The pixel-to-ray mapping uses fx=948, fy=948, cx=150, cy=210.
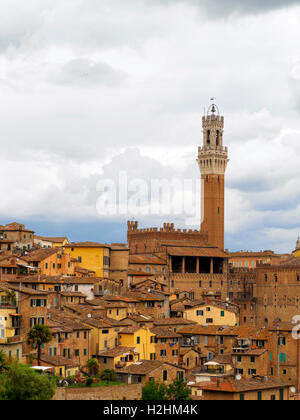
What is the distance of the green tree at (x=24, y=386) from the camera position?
42.2 metres

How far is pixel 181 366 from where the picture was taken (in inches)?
2301

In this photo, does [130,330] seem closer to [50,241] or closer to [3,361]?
[3,361]

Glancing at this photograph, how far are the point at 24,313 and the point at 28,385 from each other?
10.2 m

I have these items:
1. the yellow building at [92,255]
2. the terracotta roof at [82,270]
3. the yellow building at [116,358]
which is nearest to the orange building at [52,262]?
the terracotta roof at [82,270]

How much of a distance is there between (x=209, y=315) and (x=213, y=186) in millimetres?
37997

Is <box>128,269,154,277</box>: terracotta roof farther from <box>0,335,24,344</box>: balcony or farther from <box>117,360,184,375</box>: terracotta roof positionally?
<box>0,335,24,344</box>: balcony

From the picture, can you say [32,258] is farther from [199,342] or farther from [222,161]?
[222,161]

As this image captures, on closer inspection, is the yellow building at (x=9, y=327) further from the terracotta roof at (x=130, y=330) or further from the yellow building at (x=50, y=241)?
the yellow building at (x=50, y=241)

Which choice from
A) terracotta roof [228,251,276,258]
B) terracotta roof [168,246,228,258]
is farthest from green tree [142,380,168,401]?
terracotta roof [228,251,276,258]

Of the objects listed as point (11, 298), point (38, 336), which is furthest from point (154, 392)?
point (11, 298)

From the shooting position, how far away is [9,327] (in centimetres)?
5066

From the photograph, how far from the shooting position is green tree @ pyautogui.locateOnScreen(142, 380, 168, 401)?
48.8m

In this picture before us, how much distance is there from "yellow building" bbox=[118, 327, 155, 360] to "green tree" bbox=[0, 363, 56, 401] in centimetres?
1499

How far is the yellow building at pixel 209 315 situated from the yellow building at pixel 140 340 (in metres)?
10.4
